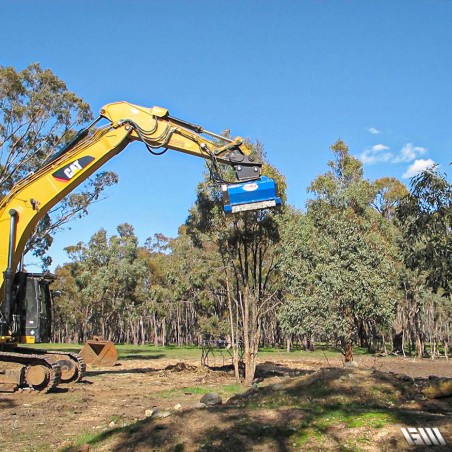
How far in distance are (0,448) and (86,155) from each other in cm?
922

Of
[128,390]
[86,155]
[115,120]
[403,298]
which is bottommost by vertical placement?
[128,390]

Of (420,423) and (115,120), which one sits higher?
(115,120)

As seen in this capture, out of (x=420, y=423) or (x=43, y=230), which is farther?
(x=43, y=230)

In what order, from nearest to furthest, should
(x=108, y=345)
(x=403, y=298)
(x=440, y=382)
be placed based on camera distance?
(x=440, y=382), (x=108, y=345), (x=403, y=298)

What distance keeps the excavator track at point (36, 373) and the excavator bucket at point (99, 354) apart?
28.9 feet

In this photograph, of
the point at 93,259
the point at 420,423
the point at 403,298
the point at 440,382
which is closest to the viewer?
the point at 420,423

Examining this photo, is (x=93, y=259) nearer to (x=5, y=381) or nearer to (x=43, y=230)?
(x=43, y=230)

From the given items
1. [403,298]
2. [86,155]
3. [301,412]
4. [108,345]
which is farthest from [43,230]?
[403,298]

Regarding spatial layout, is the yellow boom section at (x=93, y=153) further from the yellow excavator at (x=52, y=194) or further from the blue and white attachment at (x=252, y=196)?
the blue and white attachment at (x=252, y=196)

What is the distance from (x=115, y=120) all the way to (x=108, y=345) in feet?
38.1

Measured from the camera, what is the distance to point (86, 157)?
49.1ft

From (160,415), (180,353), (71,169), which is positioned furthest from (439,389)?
(180,353)

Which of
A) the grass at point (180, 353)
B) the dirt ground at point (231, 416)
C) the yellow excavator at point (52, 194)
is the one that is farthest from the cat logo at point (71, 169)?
the grass at point (180, 353)

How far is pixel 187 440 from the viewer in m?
6.56
